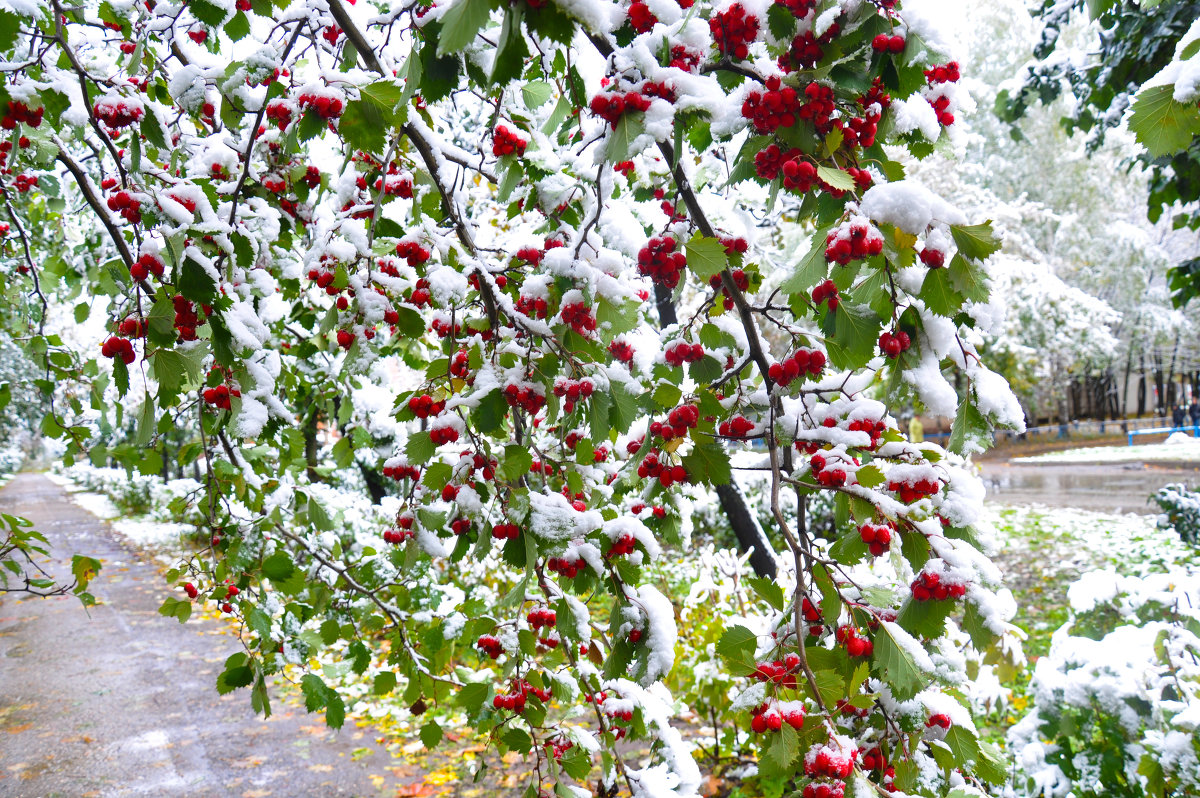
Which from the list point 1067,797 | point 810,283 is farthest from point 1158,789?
point 810,283

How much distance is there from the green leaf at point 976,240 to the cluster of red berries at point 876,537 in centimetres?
63

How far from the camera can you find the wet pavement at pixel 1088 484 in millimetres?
12609

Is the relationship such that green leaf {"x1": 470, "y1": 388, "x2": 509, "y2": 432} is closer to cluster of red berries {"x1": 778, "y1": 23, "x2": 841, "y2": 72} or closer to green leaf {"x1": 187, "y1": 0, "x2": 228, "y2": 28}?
cluster of red berries {"x1": 778, "y1": 23, "x2": 841, "y2": 72}

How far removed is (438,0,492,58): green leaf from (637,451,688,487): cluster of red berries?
1.08 m

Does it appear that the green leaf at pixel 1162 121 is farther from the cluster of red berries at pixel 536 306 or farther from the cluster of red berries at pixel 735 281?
the cluster of red berries at pixel 536 306

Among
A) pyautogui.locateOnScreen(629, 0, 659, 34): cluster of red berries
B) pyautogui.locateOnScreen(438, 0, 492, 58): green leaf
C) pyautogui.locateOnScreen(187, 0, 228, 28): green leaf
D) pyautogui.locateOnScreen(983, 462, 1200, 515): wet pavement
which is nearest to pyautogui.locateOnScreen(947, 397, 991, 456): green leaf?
pyautogui.locateOnScreen(629, 0, 659, 34): cluster of red berries

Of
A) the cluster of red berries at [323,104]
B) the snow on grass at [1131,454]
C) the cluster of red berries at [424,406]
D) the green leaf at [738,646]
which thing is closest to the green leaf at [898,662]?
the green leaf at [738,646]

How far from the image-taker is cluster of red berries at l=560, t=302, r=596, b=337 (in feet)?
5.84

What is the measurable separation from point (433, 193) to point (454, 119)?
379 cm

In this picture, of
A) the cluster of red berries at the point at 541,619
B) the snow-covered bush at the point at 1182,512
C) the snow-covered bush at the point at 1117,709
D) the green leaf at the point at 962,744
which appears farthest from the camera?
the snow-covered bush at the point at 1182,512

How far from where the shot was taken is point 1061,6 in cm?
538

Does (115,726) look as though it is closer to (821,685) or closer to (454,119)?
(454,119)

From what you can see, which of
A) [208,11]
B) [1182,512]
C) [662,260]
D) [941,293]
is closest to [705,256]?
[662,260]

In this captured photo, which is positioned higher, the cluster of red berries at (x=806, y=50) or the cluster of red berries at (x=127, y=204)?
the cluster of red berries at (x=806, y=50)
